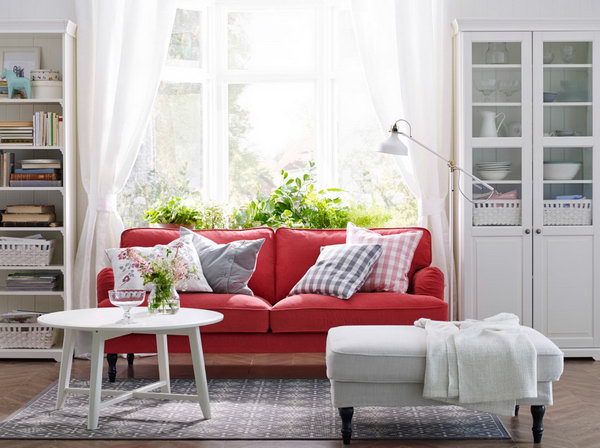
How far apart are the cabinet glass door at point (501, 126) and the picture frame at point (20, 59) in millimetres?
2956

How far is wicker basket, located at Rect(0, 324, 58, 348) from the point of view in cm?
518

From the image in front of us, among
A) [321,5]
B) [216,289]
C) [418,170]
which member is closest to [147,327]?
[216,289]

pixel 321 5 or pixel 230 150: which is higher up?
pixel 321 5

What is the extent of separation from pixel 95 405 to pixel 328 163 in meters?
3.00

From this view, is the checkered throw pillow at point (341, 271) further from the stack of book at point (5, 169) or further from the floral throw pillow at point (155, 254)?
the stack of book at point (5, 169)

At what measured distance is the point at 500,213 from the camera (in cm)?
523

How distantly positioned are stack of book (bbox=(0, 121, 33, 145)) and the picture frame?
1.40 ft

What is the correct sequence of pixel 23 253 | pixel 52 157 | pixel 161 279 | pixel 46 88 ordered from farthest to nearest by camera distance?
pixel 52 157 < pixel 46 88 < pixel 23 253 < pixel 161 279

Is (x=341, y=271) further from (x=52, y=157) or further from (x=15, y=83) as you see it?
(x=15, y=83)

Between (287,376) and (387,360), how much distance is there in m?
1.46

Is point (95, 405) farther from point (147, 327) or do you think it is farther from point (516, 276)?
point (516, 276)

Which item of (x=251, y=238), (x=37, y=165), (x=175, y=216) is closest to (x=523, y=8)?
(x=251, y=238)

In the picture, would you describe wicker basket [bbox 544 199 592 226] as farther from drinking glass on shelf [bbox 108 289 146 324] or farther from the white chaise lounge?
drinking glass on shelf [bbox 108 289 146 324]

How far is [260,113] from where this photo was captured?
6.07 meters
